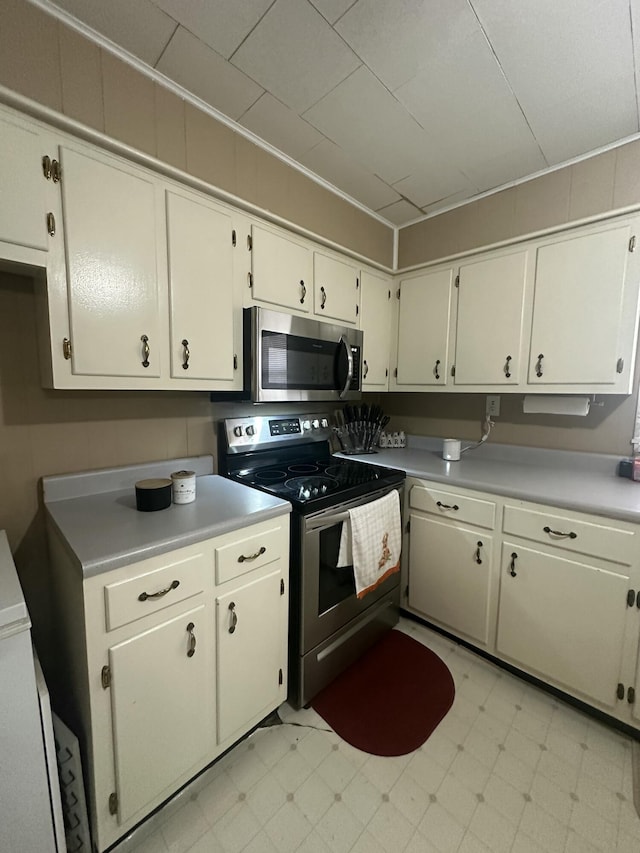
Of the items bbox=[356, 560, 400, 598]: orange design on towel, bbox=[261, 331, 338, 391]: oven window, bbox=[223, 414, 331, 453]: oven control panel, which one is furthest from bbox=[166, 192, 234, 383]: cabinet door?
bbox=[356, 560, 400, 598]: orange design on towel

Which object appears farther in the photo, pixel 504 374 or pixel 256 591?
pixel 504 374

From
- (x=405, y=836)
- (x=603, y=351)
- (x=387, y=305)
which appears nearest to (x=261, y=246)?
(x=387, y=305)

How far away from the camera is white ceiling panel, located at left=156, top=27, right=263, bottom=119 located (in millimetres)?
1202

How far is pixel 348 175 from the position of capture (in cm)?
192

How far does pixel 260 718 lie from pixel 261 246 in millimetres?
2023

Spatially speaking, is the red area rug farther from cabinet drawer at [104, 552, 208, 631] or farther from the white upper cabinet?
the white upper cabinet

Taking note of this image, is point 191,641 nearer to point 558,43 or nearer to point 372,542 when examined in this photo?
point 372,542

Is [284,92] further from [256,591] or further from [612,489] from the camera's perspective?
[612,489]

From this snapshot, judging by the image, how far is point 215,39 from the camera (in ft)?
3.84

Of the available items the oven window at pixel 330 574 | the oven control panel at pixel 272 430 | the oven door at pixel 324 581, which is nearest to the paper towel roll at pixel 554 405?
the oven door at pixel 324 581

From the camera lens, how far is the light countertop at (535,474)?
146 centimetres

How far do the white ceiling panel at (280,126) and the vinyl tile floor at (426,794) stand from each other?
8.41 ft

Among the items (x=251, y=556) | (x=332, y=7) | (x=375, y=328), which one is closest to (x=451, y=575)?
(x=251, y=556)

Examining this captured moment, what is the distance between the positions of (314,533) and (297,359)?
2.78ft
